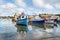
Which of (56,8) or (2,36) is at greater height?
(56,8)

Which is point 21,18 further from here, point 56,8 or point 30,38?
point 56,8

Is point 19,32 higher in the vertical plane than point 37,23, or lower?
lower

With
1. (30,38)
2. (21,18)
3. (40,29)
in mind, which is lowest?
(30,38)

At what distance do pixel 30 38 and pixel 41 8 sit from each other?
21.3 inches

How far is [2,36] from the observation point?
205 cm

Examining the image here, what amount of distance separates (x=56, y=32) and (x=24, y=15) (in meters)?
0.61

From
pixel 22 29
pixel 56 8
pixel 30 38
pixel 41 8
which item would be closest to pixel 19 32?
pixel 22 29

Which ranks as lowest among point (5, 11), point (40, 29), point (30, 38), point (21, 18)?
point (30, 38)

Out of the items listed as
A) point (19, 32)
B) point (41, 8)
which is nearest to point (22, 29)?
point (19, 32)

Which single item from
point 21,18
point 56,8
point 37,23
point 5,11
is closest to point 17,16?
point 21,18

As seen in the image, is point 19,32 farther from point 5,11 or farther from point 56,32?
point 56,32

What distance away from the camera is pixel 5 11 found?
2062 mm

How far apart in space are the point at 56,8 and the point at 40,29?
446mm

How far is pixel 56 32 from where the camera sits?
6.72 ft
